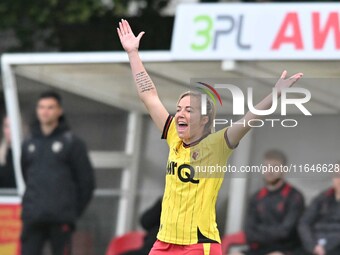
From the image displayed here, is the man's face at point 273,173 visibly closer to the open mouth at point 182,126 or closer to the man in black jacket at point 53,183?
the man in black jacket at point 53,183

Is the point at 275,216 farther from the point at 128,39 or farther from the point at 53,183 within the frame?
the point at 128,39

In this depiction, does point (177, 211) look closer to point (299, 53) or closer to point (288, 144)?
point (299, 53)

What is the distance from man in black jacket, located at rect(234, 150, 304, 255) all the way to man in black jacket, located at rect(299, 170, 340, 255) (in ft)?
0.51

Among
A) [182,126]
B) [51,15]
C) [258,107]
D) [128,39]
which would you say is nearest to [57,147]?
[128,39]

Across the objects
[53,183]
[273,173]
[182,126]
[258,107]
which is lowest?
[53,183]

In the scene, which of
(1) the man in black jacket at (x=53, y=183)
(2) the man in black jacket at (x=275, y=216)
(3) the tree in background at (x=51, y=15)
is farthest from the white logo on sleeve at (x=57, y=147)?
(3) the tree in background at (x=51, y=15)

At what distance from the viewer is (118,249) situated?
11.3 m

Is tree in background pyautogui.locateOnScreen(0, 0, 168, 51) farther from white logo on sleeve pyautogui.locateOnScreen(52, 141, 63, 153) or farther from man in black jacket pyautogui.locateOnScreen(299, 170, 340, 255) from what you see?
Answer: man in black jacket pyautogui.locateOnScreen(299, 170, 340, 255)

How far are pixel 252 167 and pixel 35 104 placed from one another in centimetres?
221

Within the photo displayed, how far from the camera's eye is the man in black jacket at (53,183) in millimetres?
10273

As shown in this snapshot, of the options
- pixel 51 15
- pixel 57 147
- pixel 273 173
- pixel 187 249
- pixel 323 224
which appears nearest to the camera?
pixel 187 249

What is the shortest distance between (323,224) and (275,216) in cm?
46

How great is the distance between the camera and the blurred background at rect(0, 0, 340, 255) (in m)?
10.6

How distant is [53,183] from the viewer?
1029 cm
